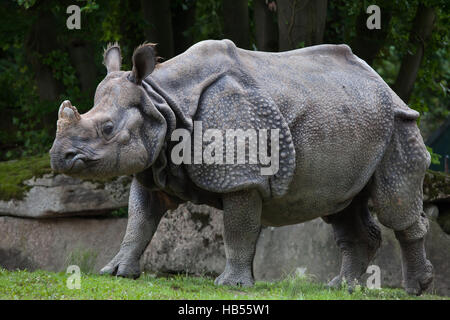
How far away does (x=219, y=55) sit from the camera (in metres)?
7.18

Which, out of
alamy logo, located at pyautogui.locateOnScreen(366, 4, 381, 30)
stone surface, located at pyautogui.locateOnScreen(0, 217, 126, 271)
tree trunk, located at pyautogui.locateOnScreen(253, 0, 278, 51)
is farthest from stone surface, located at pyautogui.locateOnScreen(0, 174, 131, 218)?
alamy logo, located at pyautogui.locateOnScreen(366, 4, 381, 30)

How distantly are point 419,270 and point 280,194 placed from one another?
1920mm

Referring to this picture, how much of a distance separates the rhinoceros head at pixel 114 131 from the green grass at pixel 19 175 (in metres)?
4.17

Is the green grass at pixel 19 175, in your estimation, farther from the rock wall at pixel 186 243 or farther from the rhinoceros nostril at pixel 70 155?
the rhinoceros nostril at pixel 70 155

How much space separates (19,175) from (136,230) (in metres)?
3.94

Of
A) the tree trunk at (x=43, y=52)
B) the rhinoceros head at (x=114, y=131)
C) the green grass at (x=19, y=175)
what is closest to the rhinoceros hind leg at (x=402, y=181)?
the rhinoceros head at (x=114, y=131)

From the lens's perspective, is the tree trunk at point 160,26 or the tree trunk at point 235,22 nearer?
the tree trunk at point 235,22

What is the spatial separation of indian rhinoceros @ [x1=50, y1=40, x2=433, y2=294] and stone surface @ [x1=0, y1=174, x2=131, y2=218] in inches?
123

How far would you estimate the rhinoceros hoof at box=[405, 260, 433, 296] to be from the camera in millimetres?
8031

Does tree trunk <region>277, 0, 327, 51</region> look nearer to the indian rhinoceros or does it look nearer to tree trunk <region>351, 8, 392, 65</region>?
tree trunk <region>351, 8, 392, 65</region>

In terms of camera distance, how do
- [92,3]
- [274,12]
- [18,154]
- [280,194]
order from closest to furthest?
[280,194]
[92,3]
[274,12]
[18,154]

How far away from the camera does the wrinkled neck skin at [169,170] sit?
6.67 m
